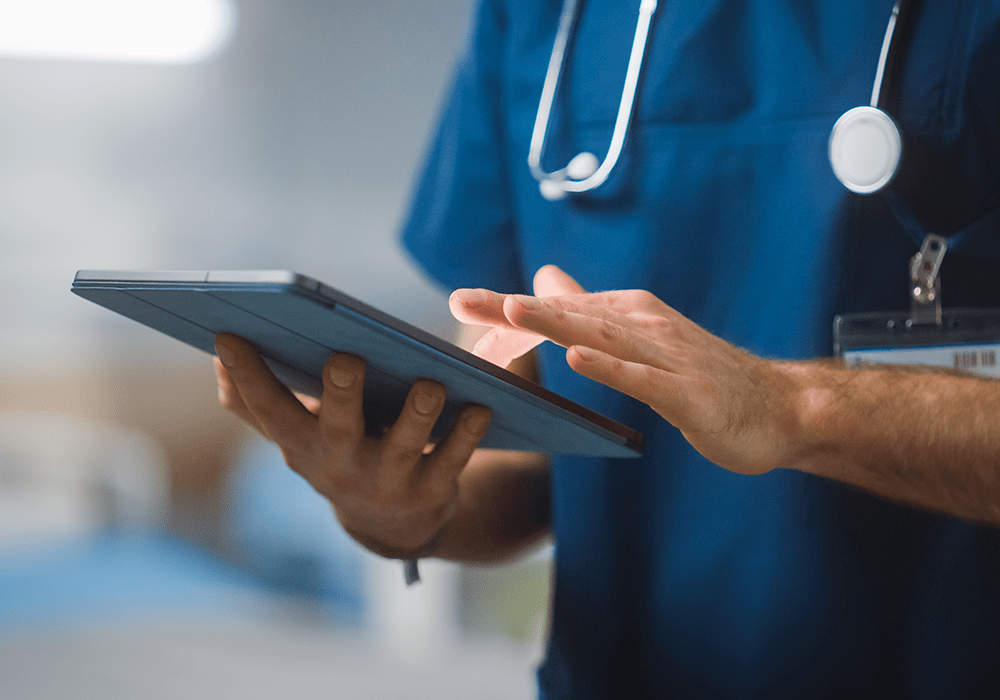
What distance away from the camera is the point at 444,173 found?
0.83m

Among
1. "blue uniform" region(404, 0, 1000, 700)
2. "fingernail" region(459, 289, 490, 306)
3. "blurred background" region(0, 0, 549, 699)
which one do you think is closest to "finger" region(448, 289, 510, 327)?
"fingernail" region(459, 289, 490, 306)

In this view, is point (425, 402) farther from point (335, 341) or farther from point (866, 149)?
point (866, 149)

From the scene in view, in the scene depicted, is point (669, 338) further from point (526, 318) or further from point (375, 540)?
point (375, 540)

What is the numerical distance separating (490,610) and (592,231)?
79.2 inches

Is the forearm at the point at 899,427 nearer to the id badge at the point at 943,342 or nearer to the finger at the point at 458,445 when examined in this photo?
the id badge at the point at 943,342

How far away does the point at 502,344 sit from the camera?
1.49ft

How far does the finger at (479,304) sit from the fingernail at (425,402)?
55mm

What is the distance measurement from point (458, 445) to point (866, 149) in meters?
0.33

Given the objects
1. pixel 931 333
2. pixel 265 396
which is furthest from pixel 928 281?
pixel 265 396

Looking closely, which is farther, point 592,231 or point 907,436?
point 592,231

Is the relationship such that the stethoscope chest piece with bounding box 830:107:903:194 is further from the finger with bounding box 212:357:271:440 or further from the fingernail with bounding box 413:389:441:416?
the finger with bounding box 212:357:271:440

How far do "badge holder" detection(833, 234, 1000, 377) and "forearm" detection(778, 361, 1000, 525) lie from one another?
6 centimetres

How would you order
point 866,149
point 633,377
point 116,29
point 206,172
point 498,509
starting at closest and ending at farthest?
point 633,377 → point 866,149 → point 498,509 → point 116,29 → point 206,172

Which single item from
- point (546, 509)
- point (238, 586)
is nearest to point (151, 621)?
point (238, 586)
